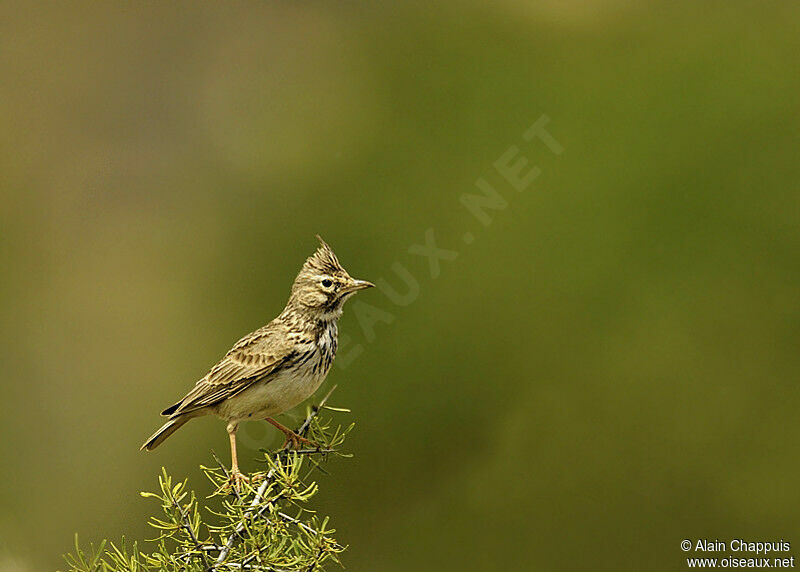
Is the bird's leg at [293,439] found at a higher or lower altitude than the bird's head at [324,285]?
lower

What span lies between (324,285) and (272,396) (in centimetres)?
43

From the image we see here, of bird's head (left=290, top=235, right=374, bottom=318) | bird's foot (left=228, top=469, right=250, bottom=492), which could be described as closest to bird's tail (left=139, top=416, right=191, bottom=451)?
bird's foot (left=228, top=469, right=250, bottom=492)

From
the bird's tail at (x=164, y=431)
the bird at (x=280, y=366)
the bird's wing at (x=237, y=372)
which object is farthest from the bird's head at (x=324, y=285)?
the bird's tail at (x=164, y=431)

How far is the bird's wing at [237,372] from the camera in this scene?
10.6 ft

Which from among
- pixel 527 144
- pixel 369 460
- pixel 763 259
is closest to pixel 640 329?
pixel 763 259

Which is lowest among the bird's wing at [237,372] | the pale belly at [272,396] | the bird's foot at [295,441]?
the bird's foot at [295,441]

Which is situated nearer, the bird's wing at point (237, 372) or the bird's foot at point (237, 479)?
A: the bird's foot at point (237, 479)

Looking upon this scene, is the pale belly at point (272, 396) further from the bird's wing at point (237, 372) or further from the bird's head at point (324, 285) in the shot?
the bird's head at point (324, 285)

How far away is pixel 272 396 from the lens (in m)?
3.25

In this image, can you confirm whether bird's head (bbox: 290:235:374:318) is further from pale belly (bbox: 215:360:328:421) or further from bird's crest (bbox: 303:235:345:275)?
pale belly (bbox: 215:360:328:421)

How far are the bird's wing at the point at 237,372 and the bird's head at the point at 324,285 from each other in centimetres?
17

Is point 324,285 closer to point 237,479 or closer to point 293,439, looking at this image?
point 293,439

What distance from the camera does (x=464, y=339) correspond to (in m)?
5.74

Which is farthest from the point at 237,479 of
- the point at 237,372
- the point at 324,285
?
the point at 324,285
